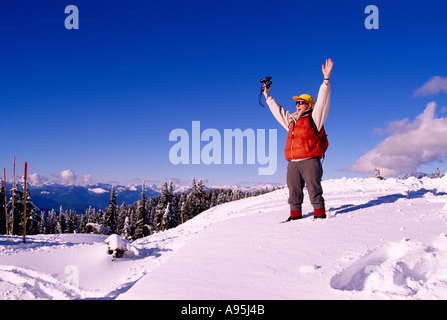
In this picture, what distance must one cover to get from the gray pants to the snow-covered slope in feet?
1.51

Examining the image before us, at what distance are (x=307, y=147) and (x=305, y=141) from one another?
0.43 ft

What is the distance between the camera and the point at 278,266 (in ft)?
9.43

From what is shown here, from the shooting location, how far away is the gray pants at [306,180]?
17.1 ft

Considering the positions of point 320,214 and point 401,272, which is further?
point 320,214

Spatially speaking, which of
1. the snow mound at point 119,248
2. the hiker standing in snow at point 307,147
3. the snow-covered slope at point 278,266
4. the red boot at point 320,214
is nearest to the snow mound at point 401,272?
the snow-covered slope at point 278,266

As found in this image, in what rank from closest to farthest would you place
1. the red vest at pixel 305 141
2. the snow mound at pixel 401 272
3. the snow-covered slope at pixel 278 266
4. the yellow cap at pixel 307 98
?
the snow mound at pixel 401 272, the snow-covered slope at pixel 278 266, the red vest at pixel 305 141, the yellow cap at pixel 307 98

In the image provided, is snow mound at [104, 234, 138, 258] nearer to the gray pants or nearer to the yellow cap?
the gray pants

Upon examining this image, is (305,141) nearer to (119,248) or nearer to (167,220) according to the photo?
(119,248)

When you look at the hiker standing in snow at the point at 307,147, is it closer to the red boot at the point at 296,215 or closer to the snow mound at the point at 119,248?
the red boot at the point at 296,215

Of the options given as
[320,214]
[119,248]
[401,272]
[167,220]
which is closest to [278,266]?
[401,272]

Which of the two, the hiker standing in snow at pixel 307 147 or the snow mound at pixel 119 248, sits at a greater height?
the hiker standing in snow at pixel 307 147

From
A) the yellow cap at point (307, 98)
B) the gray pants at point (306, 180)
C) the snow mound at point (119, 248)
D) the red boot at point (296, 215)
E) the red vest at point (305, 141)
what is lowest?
the snow mound at point (119, 248)
